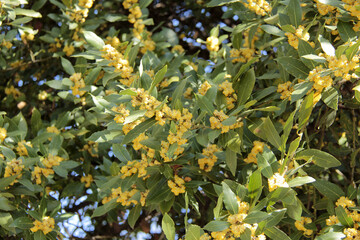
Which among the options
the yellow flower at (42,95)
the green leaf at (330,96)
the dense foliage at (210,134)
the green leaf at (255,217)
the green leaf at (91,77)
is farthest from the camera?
the yellow flower at (42,95)

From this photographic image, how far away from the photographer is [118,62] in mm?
2441

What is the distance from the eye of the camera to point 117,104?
2146 mm

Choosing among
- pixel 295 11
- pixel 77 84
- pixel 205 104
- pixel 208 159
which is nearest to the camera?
pixel 205 104

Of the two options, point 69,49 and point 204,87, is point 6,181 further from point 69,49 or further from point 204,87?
point 69,49

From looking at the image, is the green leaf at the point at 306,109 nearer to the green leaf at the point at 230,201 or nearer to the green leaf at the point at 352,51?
the green leaf at the point at 352,51

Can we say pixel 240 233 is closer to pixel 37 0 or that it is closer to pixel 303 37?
pixel 303 37

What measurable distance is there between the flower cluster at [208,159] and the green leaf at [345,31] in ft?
2.65

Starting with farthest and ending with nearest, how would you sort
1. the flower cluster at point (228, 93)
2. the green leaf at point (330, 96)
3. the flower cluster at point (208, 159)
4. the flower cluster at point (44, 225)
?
the flower cluster at point (44, 225), the flower cluster at point (208, 159), the flower cluster at point (228, 93), the green leaf at point (330, 96)

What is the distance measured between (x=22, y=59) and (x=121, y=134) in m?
2.07

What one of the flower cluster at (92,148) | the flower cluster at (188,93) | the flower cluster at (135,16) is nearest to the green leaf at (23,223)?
the flower cluster at (92,148)

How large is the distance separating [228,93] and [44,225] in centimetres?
119

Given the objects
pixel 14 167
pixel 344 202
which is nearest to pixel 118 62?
pixel 14 167

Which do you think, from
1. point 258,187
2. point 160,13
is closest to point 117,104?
point 258,187

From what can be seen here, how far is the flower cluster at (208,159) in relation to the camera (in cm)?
238
